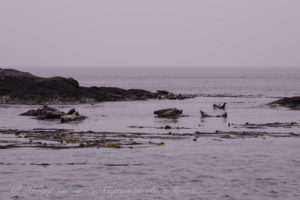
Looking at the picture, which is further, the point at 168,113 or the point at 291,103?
the point at 291,103

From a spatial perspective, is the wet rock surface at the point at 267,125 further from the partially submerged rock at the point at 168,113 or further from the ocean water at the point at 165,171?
the partially submerged rock at the point at 168,113

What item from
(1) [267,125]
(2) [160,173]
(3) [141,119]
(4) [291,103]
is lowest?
(2) [160,173]

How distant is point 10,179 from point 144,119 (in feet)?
94.6

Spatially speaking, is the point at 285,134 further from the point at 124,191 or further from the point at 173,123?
the point at 124,191

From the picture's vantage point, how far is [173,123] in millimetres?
50312

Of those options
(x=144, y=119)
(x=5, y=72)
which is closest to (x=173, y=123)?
(x=144, y=119)

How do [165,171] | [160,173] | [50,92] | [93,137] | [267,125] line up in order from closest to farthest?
[160,173] → [165,171] → [93,137] → [267,125] → [50,92]

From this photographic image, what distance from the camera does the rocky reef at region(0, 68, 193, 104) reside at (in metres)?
75.9

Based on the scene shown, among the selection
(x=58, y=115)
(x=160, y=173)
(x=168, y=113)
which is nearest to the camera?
(x=160, y=173)

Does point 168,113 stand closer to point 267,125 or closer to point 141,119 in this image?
point 141,119

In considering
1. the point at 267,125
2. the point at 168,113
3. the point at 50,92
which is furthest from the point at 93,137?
the point at 50,92

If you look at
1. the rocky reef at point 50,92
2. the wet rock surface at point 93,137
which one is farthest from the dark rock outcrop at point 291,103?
the wet rock surface at point 93,137

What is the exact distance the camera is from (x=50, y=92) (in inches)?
3123

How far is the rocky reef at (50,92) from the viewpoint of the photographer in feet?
249
